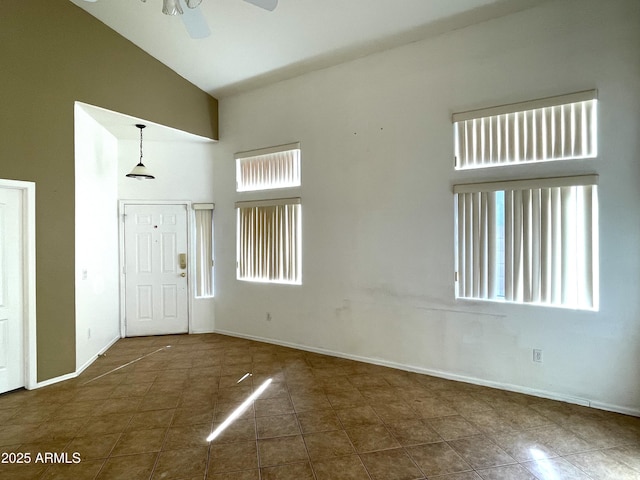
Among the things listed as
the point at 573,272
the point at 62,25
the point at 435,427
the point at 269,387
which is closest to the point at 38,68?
the point at 62,25

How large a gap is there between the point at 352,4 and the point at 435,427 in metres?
3.85

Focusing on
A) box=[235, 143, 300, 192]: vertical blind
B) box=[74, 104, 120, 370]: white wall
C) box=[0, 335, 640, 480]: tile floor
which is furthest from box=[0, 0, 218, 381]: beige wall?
box=[235, 143, 300, 192]: vertical blind

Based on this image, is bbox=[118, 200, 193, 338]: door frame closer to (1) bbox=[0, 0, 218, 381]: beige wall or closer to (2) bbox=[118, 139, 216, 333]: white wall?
(2) bbox=[118, 139, 216, 333]: white wall

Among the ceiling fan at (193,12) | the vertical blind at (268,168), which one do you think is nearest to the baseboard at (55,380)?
the vertical blind at (268,168)

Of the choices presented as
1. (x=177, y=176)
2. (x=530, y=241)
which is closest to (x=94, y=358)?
(x=177, y=176)

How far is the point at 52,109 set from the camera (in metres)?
3.51

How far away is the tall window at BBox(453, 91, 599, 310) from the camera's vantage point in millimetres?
3027

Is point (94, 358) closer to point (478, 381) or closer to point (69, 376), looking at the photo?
point (69, 376)

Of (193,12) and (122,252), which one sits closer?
(193,12)

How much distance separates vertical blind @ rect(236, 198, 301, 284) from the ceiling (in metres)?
1.79

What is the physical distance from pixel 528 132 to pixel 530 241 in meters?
1.05

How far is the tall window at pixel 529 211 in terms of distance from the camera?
303cm

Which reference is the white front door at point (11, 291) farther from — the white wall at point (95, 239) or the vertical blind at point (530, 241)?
the vertical blind at point (530, 241)

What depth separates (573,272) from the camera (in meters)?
3.10
